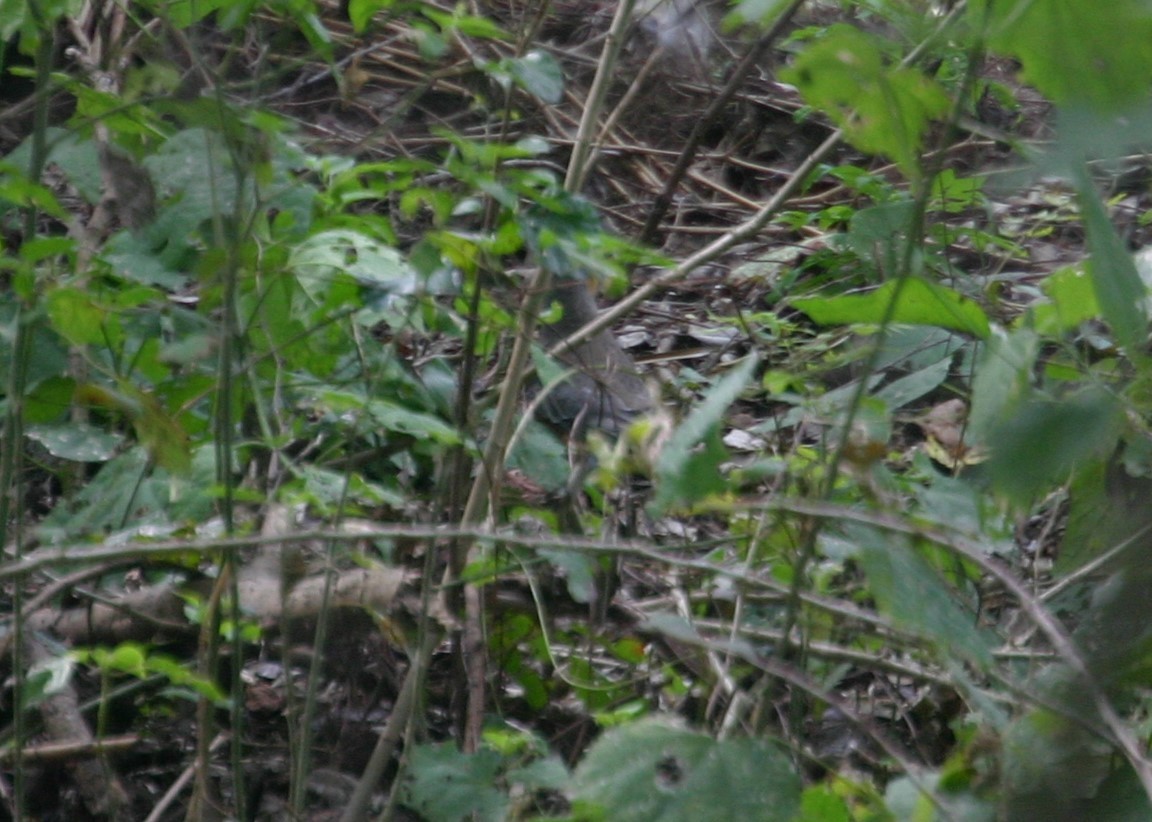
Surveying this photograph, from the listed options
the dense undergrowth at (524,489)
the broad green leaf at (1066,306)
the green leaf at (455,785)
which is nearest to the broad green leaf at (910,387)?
the dense undergrowth at (524,489)

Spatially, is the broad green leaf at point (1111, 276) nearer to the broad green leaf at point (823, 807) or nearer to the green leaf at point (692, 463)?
the green leaf at point (692, 463)

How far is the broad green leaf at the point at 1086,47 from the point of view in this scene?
21.3 inches

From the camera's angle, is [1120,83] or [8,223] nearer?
[1120,83]

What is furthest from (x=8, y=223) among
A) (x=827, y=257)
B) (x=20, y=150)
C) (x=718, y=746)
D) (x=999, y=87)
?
(x=718, y=746)

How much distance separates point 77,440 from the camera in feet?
6.89

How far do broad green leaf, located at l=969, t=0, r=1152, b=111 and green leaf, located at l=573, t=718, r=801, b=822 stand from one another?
518 millimetres

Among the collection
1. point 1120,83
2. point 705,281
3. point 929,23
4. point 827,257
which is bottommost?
point 705,281

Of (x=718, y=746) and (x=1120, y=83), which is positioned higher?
(x=1120, y=83)

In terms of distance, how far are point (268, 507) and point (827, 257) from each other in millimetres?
1725

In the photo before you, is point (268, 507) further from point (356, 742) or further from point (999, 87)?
point (999, 87)

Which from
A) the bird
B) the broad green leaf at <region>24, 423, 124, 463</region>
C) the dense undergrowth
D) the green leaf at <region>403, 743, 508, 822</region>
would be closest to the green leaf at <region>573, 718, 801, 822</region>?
the dense undergrowth

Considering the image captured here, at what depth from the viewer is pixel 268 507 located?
5.55ft

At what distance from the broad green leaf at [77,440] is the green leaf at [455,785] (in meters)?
0.95

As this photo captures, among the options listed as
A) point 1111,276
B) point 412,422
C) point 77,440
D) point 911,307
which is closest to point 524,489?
point 412,422
